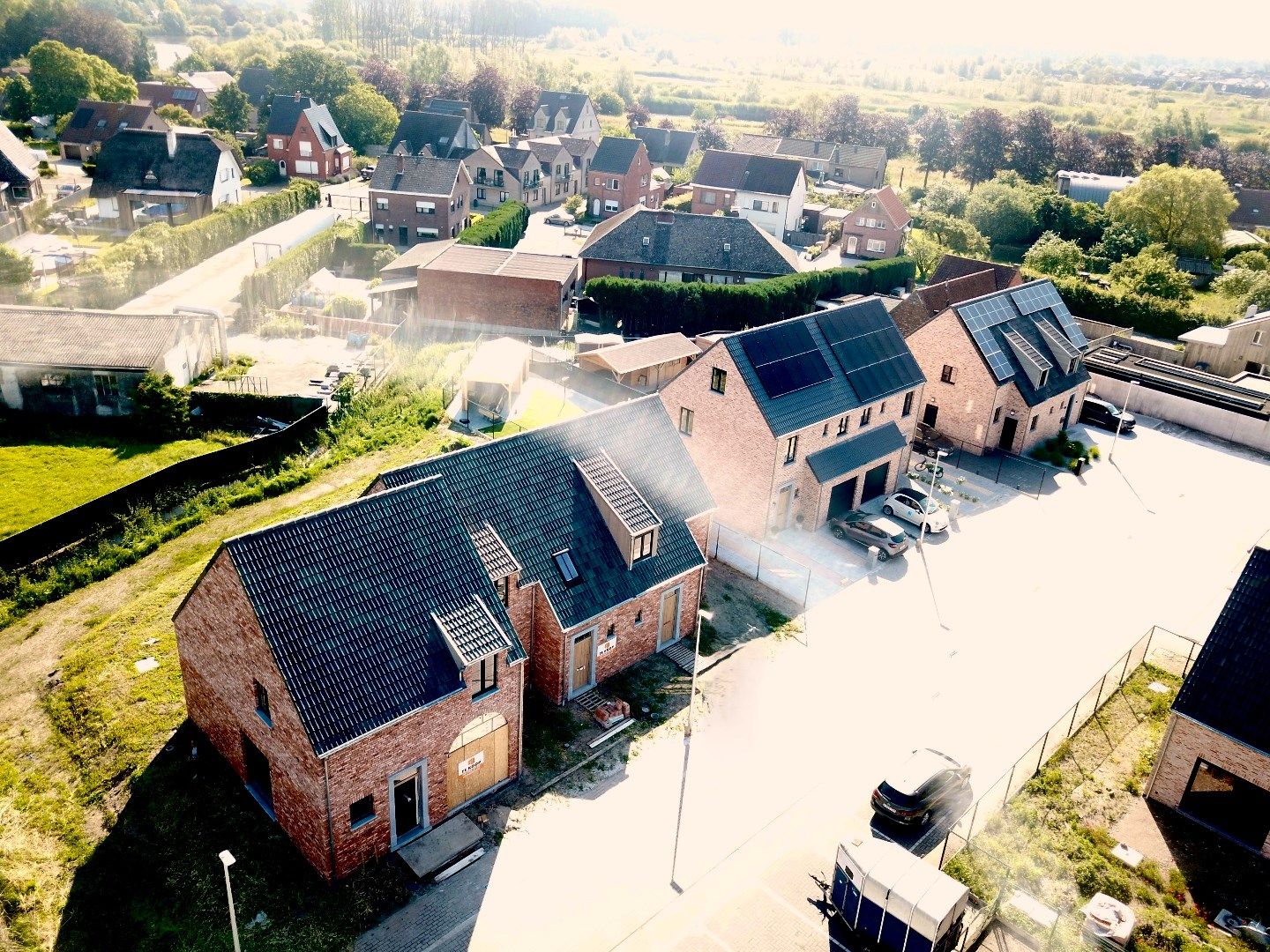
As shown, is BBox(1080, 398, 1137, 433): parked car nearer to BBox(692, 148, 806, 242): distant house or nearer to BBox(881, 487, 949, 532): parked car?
BBox(881, 487, 949, 532): parked car

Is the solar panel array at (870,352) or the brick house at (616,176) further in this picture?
the brick house at (616,176)

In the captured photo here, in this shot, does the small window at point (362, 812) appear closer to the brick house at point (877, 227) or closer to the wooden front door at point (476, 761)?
the wooden front door at point (476, 761)

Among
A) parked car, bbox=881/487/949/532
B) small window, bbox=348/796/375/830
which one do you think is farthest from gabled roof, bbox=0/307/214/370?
parked car, bbox=881/487/949/532

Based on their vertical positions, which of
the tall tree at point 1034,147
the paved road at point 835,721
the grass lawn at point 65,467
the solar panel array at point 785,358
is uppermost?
the tall tree at point 1034,147

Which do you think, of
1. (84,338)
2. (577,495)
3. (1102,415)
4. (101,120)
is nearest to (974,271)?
(1102,415)

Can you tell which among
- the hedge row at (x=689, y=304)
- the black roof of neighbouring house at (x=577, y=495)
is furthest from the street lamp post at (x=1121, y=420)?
the black roof of neighbouring house at (x=577, y=495)

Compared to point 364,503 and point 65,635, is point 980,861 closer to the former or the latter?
point 364,503
